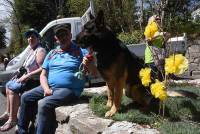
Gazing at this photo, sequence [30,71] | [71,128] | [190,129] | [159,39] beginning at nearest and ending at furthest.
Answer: [190,129] → [159,39] → [71,128] → [30,71]

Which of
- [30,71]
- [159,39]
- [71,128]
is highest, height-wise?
[159,39]

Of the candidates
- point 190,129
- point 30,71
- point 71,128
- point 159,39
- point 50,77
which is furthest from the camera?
point 30,71

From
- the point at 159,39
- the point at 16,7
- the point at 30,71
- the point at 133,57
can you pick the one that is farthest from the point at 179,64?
the point at 16,7

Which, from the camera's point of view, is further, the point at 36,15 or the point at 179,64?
the point at 36,15

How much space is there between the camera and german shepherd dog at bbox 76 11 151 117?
16.7 feet

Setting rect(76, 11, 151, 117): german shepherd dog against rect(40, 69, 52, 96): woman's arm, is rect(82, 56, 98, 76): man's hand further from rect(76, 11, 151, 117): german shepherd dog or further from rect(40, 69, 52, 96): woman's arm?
rect(40, 69, 52, 96): woman's arm

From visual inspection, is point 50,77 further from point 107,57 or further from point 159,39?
point 159,39

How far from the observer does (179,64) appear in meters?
4.38

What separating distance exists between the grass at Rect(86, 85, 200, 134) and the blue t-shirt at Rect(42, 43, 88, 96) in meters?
0.39

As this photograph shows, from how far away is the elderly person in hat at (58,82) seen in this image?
5.68 metres

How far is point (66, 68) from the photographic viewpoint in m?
6.03

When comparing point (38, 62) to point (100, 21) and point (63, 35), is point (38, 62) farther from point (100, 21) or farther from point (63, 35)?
point (100, 21)

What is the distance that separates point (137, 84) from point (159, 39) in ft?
2.06

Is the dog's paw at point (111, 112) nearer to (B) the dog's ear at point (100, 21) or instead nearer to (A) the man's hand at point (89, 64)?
(A) the man's hand at point (89, 64)
